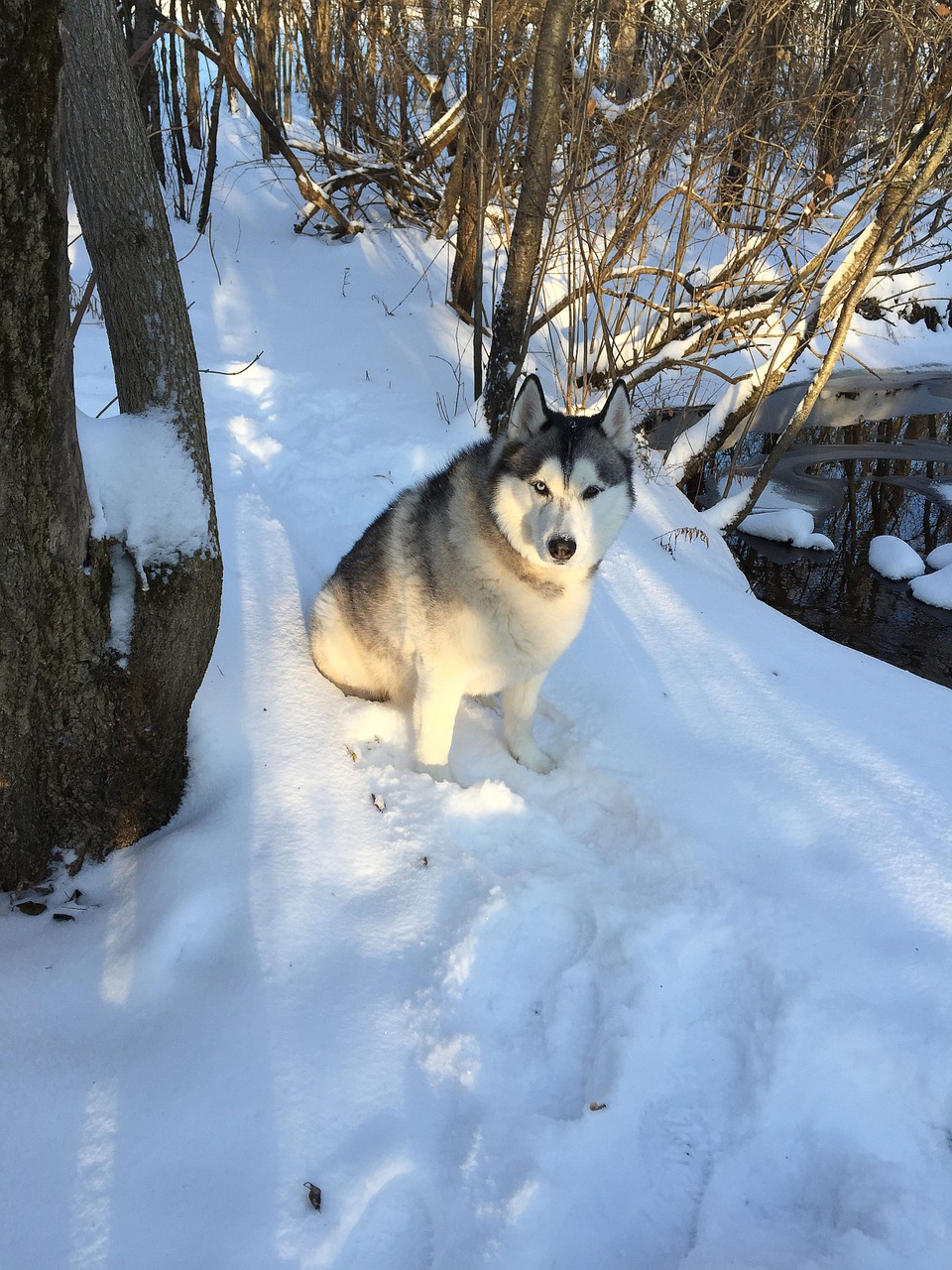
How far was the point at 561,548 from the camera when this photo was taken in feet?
8.36

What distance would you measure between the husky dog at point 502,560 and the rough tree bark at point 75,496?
2.61 feet

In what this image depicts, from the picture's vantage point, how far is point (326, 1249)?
1.53 m

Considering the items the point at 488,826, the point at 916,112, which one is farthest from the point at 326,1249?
the point at 916,112

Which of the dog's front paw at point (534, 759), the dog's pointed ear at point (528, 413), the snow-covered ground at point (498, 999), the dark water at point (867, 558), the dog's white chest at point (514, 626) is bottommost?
the dark water at point (867, 558)

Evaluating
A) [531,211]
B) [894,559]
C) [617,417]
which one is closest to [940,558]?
[894,559]

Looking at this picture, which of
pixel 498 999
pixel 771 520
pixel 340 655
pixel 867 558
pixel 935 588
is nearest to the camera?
pixel 498 999

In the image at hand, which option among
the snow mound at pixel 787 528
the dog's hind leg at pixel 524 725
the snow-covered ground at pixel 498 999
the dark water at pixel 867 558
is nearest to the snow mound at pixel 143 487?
the snow-covered ground at pixel 498 999

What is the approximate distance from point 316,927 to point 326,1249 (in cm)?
74

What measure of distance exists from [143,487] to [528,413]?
1.35 meters

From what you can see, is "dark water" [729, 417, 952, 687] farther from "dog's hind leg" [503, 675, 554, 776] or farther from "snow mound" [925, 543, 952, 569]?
"dog's hind leg" [503, 675, 554, 776]

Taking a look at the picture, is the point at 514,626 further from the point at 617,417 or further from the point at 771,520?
the point at 771,520

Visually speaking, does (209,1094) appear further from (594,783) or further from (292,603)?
(292,603)

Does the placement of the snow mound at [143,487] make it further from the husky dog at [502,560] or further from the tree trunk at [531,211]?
the tree trunk at [531,211]

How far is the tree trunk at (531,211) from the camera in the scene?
478cm
